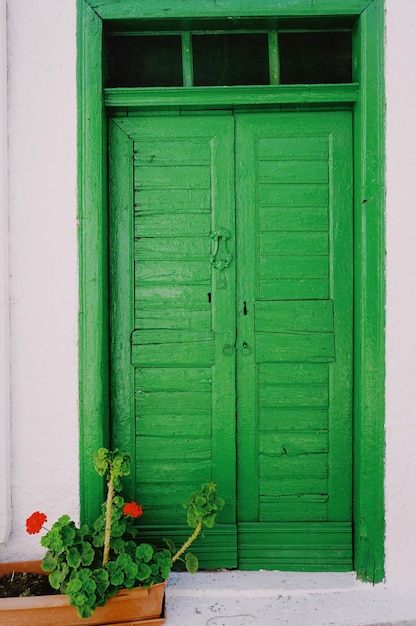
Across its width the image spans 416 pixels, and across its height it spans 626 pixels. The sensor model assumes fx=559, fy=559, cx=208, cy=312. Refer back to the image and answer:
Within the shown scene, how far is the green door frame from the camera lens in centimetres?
279

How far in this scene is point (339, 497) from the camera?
9.92ft

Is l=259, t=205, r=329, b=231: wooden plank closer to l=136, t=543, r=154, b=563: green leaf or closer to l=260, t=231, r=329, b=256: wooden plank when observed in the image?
l=260, t=231, r=329, b=256: wooden plank

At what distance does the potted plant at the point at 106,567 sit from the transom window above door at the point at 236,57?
1993 millimetres

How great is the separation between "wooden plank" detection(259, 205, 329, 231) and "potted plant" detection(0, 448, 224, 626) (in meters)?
1.42

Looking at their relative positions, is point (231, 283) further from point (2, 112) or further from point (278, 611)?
point (278, 611)

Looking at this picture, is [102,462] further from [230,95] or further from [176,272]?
[230,95]

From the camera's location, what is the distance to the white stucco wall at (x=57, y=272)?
9.13 ft

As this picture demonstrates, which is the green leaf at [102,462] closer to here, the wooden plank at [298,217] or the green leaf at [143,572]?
the green leaf at [143,572]

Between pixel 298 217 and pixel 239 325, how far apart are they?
25.8 inches

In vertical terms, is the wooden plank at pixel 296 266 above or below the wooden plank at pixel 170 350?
above

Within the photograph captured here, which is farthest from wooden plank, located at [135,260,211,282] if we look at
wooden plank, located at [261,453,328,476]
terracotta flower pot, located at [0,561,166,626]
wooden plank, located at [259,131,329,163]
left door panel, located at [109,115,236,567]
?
terracotta flower pot, located at [0,561,166,626]

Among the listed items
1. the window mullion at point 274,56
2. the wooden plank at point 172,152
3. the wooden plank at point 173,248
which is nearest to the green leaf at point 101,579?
the wooden plank at point 173,248
